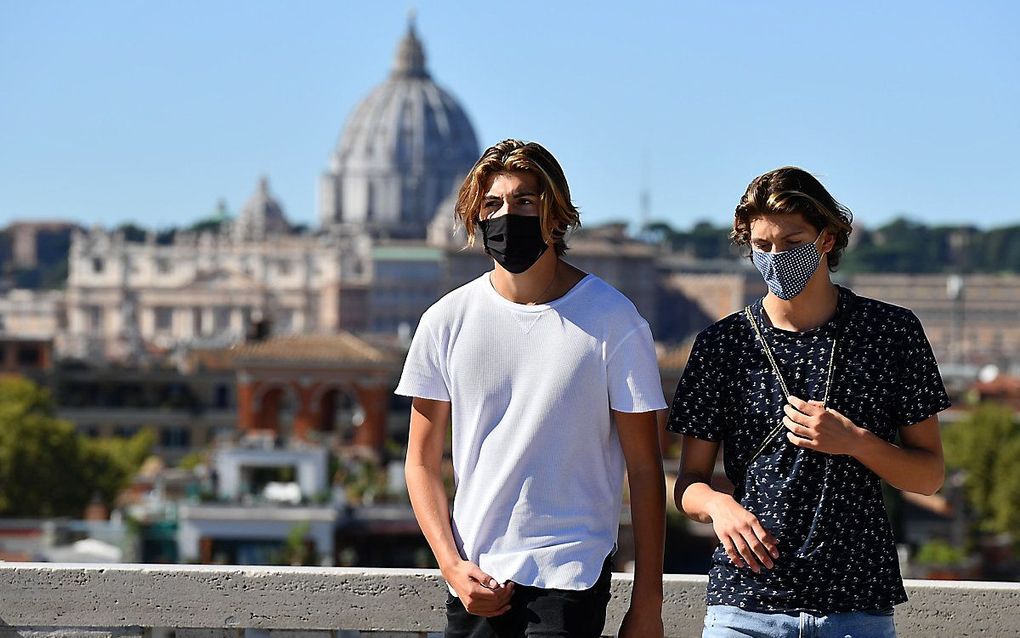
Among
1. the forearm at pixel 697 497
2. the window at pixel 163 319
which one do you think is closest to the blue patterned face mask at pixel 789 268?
the forearm at pixel 697 497

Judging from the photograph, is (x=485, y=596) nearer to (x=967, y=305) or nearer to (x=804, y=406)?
(x=804, y=406)

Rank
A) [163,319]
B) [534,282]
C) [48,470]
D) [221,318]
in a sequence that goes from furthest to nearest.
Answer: [163,319], [221,318], [48,470], [534,282]

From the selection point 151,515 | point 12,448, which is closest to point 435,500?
point 151,515

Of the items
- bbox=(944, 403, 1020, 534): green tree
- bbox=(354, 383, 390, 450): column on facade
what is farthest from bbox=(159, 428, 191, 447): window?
bbox=(944, 403, 1020, 534): green tree

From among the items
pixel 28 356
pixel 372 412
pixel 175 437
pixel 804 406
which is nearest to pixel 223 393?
pixel 175 437

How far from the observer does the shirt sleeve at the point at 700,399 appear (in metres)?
5.71

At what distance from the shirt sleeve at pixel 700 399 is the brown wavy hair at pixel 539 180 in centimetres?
43

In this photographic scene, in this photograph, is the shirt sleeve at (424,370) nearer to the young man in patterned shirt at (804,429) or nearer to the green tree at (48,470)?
the young man in patterned shirt at (804,429)

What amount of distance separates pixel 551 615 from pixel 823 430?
0.75m

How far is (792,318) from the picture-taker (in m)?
5.71

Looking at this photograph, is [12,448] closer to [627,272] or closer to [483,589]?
[483,589]

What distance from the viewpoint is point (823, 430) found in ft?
18.0

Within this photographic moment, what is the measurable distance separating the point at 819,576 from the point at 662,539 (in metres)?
0.39

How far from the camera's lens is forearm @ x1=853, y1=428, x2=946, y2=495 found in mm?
5523
